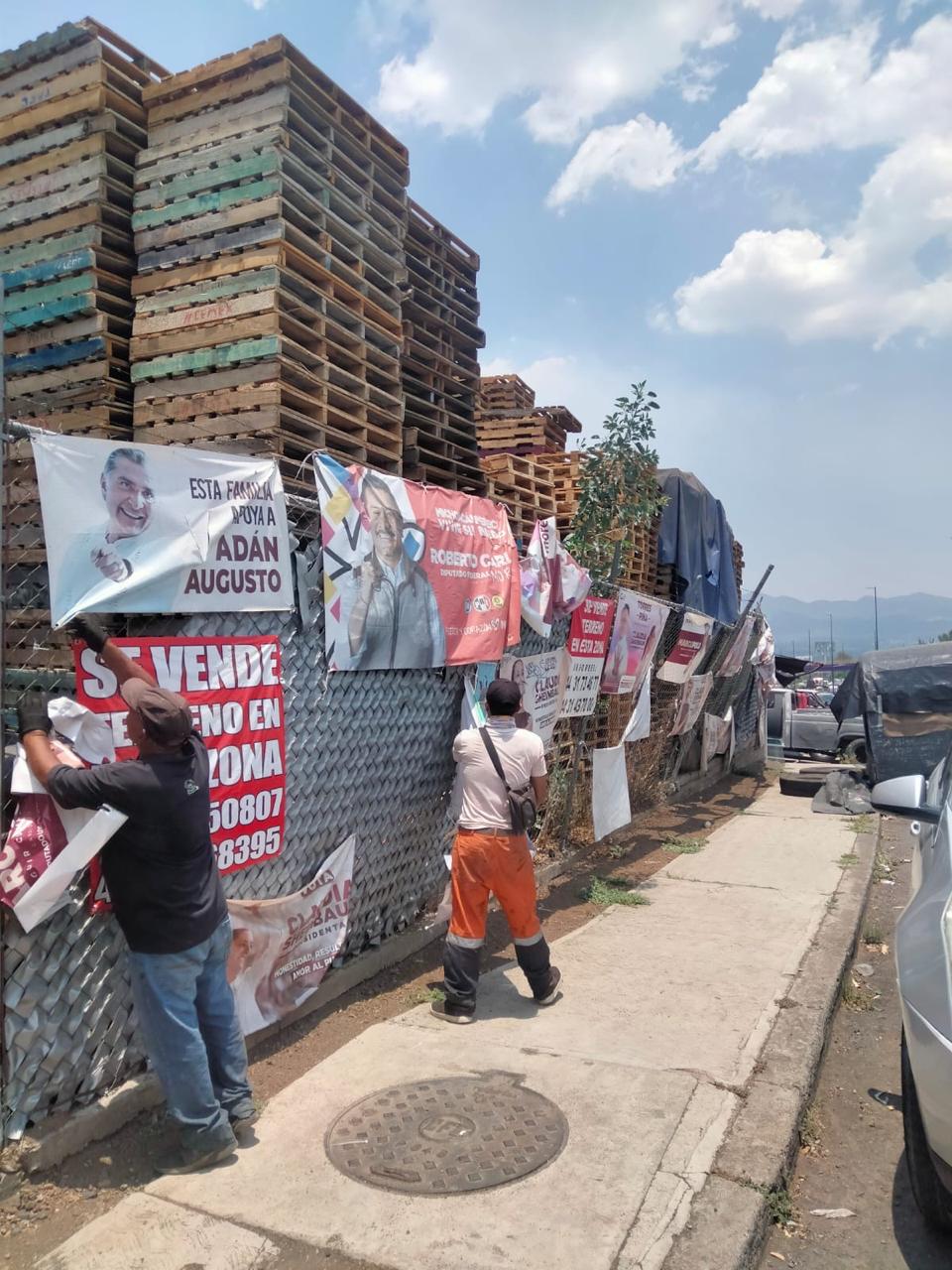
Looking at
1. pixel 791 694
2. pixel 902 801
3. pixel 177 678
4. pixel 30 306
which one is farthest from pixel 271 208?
pixel 791 694

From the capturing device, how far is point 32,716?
3.01m

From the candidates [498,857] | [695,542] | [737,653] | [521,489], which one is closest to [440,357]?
[521,489]

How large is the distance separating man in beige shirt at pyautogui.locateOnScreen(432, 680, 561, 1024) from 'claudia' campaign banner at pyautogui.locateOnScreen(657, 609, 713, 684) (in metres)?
5.42

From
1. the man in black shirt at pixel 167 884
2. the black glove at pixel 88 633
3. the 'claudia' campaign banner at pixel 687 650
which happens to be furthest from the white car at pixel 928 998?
the 'claudia' campaign banner at pixel 687 650

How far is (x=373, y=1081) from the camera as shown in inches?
153

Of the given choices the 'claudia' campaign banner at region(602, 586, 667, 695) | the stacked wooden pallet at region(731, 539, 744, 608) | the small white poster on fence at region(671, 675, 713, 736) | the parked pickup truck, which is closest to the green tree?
the 'claudia' campaign banner at region(602, 586, 667, 695)

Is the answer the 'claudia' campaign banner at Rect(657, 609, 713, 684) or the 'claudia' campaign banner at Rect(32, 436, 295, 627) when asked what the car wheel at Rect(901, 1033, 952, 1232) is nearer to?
the 'claudia' campaign banner at Rect(32, 436, 295, 627)

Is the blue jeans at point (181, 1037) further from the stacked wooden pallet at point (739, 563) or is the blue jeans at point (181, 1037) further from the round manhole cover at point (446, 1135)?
the stacked wooden pallet at point (739, 563)

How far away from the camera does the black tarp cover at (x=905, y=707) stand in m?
8.83

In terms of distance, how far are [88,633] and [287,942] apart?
1817 mm

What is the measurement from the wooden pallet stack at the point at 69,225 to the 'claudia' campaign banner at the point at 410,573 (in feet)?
6.53

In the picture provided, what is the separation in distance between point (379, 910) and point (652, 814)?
6.16 metres

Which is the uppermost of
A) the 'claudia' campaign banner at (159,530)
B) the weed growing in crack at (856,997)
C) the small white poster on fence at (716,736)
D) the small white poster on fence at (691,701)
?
the 'claudia' campaign banner at (159,530)

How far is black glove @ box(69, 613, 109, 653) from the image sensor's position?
3.16 metres
